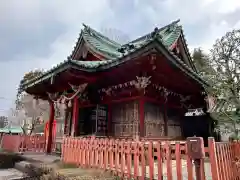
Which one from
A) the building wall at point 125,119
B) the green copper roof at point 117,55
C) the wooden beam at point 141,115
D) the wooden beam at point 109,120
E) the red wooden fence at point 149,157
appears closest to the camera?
the red wooden fence at point 149,157

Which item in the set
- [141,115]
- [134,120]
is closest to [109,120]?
[134,120]

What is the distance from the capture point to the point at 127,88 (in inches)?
347

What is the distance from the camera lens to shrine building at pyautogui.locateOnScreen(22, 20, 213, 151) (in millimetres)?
7340

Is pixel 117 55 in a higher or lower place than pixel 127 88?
higher

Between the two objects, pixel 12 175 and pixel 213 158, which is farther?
pixel 12 175

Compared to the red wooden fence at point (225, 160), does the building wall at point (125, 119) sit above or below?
above

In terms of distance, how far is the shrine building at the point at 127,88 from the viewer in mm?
7340

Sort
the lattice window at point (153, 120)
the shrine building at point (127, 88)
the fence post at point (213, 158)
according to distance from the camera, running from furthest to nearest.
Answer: the lattice window at point (153, 120) < the shrine building at point (127, 88) < the fence post at point (213, 158)

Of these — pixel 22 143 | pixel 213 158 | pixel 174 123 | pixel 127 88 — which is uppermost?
pixel 127 88

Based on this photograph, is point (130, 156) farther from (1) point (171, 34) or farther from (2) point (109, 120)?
(1) point (171, 34)

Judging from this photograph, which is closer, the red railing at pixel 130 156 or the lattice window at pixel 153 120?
the red railing at pixel 130 156

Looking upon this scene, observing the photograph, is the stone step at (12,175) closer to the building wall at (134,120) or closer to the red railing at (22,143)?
the red railing at (22,143)

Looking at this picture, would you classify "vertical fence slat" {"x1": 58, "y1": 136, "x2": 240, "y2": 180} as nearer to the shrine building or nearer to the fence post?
the fence post

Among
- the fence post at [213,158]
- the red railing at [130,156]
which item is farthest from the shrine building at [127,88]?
the fence post at [213,158]
